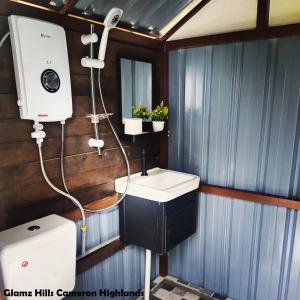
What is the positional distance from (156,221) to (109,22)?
4.08 feet

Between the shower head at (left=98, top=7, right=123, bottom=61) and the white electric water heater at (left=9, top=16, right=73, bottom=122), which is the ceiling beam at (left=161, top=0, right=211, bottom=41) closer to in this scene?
the shower head at (left=98, top=7, right=123, bottom=61)

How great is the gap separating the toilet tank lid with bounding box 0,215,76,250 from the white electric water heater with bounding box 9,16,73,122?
0.51 meters

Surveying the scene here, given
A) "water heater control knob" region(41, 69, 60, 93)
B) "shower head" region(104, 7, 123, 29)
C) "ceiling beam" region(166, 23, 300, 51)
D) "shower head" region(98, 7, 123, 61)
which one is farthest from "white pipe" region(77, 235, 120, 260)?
"ceiling beam" region(166, 23, 300, 51)

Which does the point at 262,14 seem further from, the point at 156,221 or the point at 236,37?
the point at 156,221

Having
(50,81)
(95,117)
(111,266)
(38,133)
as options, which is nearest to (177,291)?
(111,266)

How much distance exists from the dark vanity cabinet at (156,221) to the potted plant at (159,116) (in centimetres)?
56

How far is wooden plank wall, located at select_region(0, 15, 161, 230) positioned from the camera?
1.36m

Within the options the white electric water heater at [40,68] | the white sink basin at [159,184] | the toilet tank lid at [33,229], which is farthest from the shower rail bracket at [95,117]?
the toilet tank lid at [33,229]

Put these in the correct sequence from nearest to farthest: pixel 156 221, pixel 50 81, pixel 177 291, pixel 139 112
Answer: pixel 50 81 → pixel 156 221 → pixel 139 112 → pixel 177 291

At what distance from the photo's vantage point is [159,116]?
2172 mm

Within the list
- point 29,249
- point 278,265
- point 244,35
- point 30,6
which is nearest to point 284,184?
point 278,265

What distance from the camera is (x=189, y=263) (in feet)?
8.14

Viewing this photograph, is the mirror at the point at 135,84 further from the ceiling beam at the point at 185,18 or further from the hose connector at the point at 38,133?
the hose connector at the point at 38,133

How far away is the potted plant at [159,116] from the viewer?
2166mm
